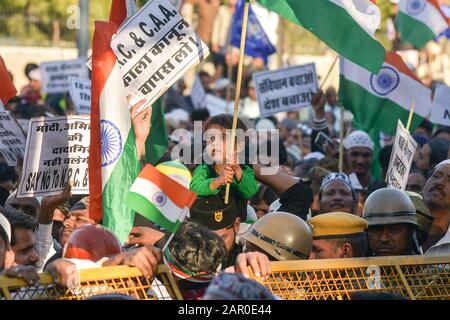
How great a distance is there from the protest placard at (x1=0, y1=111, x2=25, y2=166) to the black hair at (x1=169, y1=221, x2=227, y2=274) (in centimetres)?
343

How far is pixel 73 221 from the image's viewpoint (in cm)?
795

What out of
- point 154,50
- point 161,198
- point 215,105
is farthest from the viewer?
point 215,105

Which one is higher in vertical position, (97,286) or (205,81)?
(97,286)

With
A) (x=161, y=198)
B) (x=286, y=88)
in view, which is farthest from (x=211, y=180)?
(x=286, y=88)

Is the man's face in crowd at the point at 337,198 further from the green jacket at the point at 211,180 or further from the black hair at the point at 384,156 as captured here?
the black hair at the point at 384,156

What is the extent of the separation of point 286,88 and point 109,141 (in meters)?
7.37

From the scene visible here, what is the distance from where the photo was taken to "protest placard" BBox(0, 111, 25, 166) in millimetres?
9388

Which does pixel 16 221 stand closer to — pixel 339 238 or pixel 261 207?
pixel 339 238

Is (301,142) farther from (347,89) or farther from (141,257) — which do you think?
(141,257)

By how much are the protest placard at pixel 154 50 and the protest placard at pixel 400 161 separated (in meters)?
2.28

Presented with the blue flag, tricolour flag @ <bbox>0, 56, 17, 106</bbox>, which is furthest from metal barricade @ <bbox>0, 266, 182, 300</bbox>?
the blue flag

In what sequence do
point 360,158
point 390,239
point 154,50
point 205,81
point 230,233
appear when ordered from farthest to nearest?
point 205,81 < point 360,158 < point 154,50 < point 230,233 < point 390,239

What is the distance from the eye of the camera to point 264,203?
1085cm

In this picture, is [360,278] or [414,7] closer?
[360,278]
